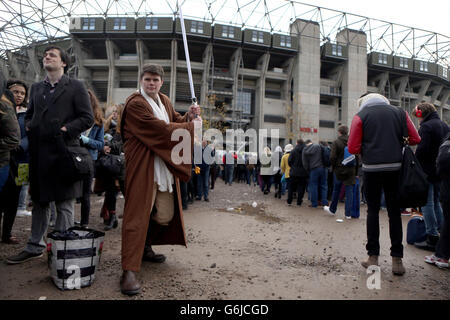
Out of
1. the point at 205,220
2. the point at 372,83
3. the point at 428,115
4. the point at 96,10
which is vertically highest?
the point at 96,10

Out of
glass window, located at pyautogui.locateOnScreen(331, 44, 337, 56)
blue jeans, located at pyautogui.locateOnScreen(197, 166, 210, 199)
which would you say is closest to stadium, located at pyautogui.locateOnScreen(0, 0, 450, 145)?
glass window, located at pyautogui.locateOnScreen(331, 44, 337, 56)

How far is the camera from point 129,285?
232cm

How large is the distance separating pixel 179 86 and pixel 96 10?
13.7 meters

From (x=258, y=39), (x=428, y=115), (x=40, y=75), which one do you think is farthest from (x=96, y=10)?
(x=428, y=115)

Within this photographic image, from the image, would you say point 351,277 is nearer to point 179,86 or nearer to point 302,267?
point 302,267

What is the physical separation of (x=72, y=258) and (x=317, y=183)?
286 inches

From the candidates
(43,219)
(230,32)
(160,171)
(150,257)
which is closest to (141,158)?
(160,171)

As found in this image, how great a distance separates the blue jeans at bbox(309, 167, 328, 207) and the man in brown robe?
6.20 meters

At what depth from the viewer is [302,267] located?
316 centimetres

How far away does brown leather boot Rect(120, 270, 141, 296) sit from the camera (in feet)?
7.51

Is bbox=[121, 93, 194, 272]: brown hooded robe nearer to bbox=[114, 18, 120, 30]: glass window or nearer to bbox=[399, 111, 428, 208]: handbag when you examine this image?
bbox=[399, 111, 428, 208]: handbag

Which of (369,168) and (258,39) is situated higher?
(258,39)

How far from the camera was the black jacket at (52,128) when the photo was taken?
2.74m
